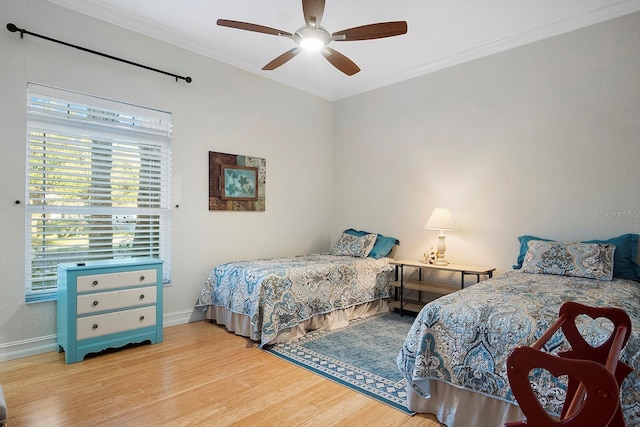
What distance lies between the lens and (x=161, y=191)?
3.67 meters

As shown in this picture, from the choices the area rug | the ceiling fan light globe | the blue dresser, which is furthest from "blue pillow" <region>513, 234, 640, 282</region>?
the blue dresser

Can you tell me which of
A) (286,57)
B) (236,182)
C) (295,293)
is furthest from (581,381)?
(236,182)

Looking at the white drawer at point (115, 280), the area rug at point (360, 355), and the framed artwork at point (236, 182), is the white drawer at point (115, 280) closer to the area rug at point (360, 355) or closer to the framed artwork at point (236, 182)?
the framed artwork at point (236, 182)

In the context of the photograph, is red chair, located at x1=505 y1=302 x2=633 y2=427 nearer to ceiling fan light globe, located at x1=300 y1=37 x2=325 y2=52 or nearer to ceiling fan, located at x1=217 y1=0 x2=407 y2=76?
ceiling fan, located at x1=217 y1=0 x2=407 y2=76

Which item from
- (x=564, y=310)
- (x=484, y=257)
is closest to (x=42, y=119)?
(x=564, y=310)

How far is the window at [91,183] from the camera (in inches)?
116

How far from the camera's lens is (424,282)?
13.9 ft

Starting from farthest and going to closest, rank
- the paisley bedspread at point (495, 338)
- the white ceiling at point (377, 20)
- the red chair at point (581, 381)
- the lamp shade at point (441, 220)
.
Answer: the lamp shade at point (441, 220) → the white ceiling at point (377, 20) → the paisley bedspread at point (495, 338) → the red chair at point (581, 381)

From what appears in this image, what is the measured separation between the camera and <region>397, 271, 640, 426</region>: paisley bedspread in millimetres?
1621

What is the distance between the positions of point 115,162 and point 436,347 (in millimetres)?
3128

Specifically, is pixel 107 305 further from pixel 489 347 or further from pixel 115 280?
pixel 489 347

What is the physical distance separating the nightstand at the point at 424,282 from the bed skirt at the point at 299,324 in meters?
0.35

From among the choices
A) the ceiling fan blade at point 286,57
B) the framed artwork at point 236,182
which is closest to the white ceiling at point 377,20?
the ceiling fan blade at point 286,57

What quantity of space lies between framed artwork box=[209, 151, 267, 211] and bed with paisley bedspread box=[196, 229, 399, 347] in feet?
2.47
